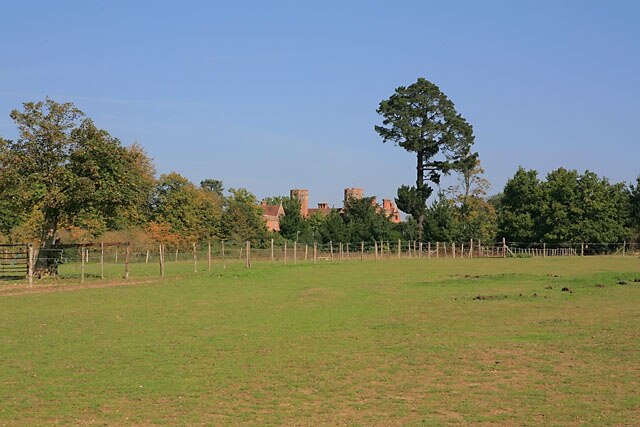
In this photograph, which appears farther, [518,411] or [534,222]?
[534,222]

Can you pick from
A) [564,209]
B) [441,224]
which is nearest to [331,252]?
[441,224]

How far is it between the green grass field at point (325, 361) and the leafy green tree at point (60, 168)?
12216 millimetres

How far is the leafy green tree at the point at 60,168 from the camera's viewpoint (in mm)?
35750

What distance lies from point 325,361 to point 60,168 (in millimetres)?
26914

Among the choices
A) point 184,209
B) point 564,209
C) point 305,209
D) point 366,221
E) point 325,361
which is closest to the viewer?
point 325,361

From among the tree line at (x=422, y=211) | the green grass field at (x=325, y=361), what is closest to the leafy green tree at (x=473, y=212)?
the tree line at (x=422, y=211)

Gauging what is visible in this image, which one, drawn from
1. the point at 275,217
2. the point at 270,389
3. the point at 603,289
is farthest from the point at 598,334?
the point at 275,217

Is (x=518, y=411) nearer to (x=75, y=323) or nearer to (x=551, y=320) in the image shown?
(x=551, y=320)

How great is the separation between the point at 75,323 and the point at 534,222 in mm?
68981

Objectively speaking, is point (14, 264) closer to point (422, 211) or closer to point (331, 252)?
point (331, 252)

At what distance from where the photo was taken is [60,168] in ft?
119

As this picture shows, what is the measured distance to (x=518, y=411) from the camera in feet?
30.0

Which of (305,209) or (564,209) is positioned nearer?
(564,209)

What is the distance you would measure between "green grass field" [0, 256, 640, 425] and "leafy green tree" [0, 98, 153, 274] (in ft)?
40.1
